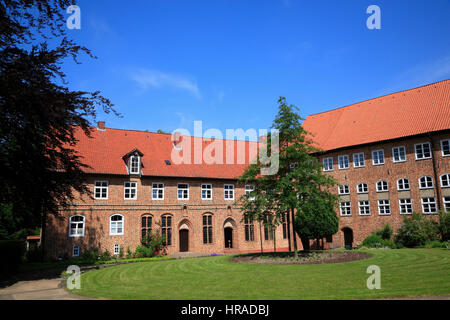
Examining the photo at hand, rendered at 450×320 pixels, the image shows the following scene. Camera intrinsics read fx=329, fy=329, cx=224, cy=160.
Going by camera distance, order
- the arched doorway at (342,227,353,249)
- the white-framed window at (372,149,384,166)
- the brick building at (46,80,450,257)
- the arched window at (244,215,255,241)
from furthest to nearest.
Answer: the arched window at (244,215,255,241), the arched doorway at (342,227,353,249), the white-framed window at (372,149,384,166), the brick building at (46,80,450,257)

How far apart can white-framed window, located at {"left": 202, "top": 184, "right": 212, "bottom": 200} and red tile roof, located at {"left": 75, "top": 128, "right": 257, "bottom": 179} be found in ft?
3.21

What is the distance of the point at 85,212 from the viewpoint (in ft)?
82.6

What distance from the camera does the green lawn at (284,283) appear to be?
950 centimetres

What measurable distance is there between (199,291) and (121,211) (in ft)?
58.3

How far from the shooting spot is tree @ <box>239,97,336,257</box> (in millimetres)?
18078

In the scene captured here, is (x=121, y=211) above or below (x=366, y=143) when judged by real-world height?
below

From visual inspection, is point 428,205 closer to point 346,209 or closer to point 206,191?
point 346,209

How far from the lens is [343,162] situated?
31.4 m

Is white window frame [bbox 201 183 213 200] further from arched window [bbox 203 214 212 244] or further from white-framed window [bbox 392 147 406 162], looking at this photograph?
white-framed window [bbox 392 147 406 162]

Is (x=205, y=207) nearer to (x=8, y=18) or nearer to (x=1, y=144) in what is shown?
(x=1, y=144)

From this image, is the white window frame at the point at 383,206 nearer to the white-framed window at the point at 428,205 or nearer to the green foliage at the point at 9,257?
the white-framed window at the point at 428,205

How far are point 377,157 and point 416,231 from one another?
24.3ft

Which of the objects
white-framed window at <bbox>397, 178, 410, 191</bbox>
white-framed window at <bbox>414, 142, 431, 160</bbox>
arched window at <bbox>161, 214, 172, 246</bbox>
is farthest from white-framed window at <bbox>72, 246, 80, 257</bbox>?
white-framed window at <bbox>414, 142, 431, 160</bbox>
